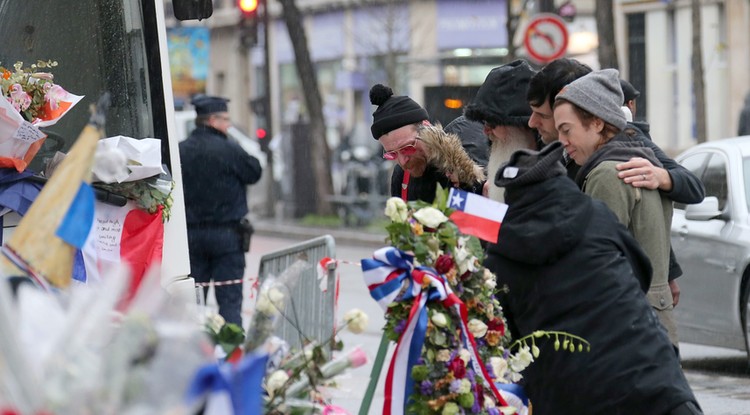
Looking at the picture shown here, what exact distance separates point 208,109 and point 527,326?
7005 millimetres

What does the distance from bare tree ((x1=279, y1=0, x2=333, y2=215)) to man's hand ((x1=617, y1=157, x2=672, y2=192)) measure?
1971 centimetres

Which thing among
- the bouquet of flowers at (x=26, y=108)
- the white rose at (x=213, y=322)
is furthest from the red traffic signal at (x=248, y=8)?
the white rose at (x=213, y=322)

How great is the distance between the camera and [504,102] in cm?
563

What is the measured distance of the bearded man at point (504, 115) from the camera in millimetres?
5605

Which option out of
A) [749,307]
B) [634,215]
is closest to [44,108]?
[634,215]

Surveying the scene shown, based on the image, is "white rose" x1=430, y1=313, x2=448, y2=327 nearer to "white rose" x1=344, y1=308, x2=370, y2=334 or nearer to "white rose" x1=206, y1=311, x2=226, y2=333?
"white rose" x1=344, y1=308, x2=370, y2=334

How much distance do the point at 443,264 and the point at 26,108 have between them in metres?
2.99

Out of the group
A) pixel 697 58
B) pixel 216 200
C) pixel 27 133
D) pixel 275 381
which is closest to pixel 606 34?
pixel 697 58

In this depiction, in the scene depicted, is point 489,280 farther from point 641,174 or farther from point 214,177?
point 214,177

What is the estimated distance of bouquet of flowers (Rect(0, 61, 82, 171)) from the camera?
621 centimetres

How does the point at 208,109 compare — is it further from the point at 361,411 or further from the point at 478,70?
the point at 478,70

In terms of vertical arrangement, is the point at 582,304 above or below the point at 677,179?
below

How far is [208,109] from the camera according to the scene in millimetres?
11016

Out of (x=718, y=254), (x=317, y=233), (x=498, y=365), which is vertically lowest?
(x=317, y=233)
